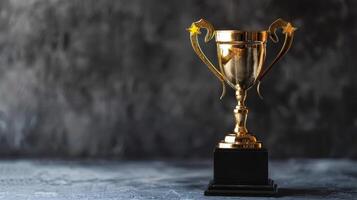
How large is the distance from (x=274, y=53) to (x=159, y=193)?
128 cm

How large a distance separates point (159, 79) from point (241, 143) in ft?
4.19

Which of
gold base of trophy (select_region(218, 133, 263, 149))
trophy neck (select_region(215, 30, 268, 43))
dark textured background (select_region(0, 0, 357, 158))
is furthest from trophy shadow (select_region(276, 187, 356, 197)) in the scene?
dark textured background (select_region(0, 0, 357, 158))

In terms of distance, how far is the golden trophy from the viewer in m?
2.75

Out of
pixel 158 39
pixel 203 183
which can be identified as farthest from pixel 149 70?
pixel 203 183

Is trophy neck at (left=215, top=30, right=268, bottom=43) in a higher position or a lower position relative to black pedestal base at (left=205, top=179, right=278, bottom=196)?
higher

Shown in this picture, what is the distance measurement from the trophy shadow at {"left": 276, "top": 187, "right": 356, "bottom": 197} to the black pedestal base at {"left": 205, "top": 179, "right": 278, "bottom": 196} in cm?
5

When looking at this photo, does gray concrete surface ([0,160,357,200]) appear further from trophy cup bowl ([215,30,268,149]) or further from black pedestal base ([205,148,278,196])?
trophy cup bowl ([215,30,268,149])

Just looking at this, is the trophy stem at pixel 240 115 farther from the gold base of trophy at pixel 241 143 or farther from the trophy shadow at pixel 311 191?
the trophy shadow at pixel 311 191

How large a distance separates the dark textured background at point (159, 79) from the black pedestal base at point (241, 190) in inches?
48.0

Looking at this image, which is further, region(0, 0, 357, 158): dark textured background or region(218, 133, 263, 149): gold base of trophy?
region(0, 0, 357, 158): dark textured background

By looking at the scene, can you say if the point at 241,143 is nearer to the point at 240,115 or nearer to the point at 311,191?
the point at 240,115

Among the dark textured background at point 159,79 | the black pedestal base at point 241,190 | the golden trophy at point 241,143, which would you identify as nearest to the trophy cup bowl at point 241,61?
the golden trophy at point 241,143

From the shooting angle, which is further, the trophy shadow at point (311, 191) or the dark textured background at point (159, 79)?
the dark textured background at point (159, 79)

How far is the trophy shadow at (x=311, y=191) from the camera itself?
2803 millimetres
